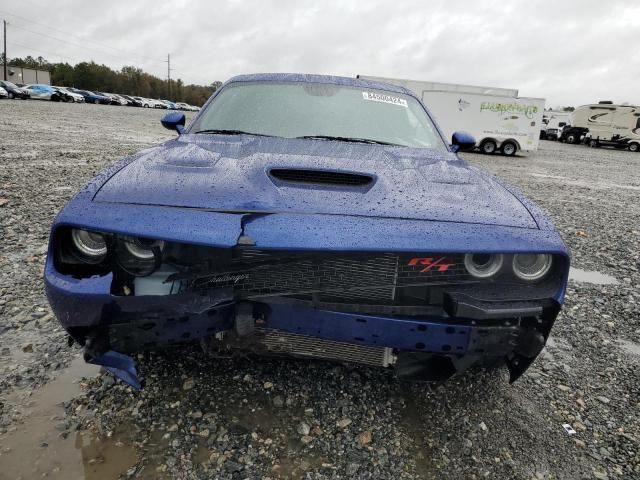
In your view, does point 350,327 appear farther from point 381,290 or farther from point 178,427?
point 178,427

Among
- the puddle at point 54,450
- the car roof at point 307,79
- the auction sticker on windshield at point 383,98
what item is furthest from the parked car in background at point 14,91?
the puddle at point 54,450

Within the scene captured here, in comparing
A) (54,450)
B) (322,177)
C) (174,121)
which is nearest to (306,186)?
(322,177)

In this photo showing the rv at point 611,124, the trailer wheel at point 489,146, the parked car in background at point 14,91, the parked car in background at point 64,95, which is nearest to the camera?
the trailer wheel at point 489,146

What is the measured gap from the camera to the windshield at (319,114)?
2.77 meters

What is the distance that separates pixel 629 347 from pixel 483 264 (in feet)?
5.95

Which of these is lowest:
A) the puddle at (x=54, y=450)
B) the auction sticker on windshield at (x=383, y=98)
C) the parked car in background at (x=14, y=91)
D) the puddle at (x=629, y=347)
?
the puddle at (x=54, y=450)

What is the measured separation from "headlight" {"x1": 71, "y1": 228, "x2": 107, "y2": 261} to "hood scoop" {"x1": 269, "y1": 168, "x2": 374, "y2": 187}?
0.72m

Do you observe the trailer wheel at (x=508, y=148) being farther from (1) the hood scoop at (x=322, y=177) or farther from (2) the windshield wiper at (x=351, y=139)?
(1) the hood scoop at (x=322, y=177)

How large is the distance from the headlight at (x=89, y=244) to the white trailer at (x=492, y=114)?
57.9 ft

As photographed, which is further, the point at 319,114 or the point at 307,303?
the point at 319,114

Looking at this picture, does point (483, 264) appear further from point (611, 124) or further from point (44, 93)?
point (44, 93)

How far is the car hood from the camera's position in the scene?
1.65 metres

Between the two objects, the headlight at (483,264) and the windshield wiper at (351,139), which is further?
the windshield wiper at (351,139)

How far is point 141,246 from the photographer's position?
1.66 metres
